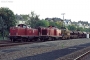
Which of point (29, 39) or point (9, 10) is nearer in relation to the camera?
point (29, 39)

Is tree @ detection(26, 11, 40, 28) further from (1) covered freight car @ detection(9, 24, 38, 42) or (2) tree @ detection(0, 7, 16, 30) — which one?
(1) covered freight car @ detection(9, 24, 38, 42)

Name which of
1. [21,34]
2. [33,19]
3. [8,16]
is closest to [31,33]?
[21,34]

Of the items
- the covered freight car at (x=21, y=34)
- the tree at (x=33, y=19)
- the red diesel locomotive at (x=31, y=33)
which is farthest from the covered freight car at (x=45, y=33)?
the tree at (x=33, y=19)

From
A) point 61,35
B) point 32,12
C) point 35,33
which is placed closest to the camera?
point 35,33

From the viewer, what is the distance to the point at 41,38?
158 ft

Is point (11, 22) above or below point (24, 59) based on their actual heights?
above

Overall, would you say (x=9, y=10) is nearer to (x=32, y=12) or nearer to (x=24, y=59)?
(x=24, y=59)

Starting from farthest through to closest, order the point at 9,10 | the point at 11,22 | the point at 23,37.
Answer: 1. the point at 9,10
2. the point at 11,22
3. the point at 23,37

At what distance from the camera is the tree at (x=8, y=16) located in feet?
230

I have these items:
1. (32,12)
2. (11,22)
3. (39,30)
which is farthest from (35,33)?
(32,12)

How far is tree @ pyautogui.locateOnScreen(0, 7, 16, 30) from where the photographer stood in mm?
70062

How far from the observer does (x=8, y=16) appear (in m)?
72.9

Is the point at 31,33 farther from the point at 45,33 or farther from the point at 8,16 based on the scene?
the point at 8,16

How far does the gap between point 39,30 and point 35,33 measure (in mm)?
2250
